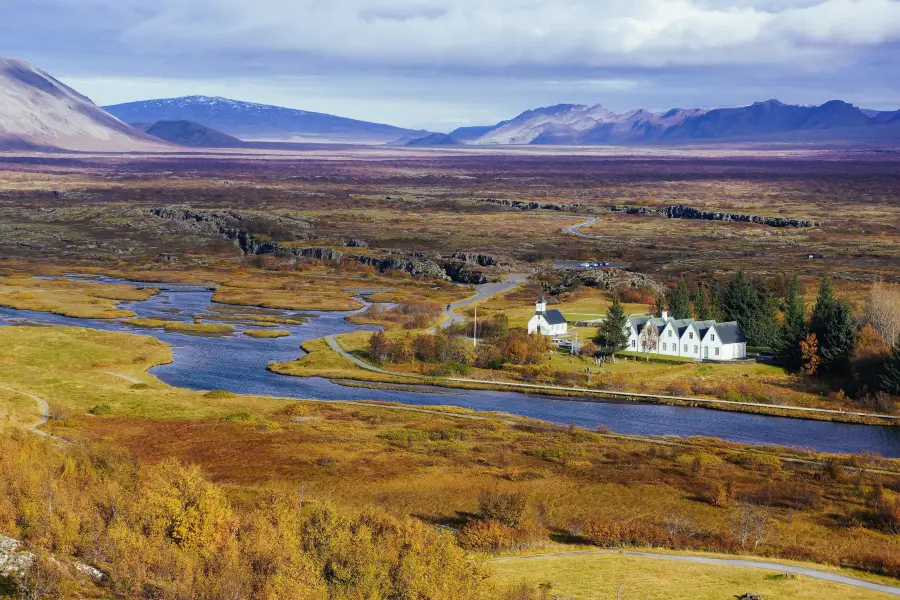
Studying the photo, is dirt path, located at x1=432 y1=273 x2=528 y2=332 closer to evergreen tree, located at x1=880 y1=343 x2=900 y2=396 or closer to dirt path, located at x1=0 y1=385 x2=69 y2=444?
evergreen tree, located at x1=880 y1=343 x2=900 y2=396

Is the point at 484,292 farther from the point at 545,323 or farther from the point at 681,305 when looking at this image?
the point at 681,305

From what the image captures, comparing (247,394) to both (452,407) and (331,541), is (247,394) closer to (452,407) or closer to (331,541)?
(452,407)

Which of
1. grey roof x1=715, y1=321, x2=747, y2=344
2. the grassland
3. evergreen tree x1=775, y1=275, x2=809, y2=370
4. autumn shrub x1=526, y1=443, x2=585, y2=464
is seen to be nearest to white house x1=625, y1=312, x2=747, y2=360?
grey roof x1=715, y1=321, x2=747, y2=344

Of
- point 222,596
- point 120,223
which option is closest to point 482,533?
point 222,596

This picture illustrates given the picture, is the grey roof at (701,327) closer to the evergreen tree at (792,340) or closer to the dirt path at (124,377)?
the evergreen tree at (792,340)

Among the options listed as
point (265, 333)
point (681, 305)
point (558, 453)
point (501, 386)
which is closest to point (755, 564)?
point (558, 453)
